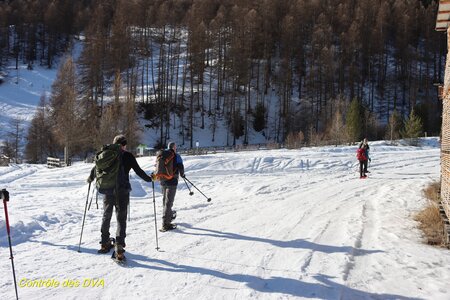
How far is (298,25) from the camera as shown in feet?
207

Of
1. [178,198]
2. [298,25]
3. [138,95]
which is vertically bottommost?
[178,198]

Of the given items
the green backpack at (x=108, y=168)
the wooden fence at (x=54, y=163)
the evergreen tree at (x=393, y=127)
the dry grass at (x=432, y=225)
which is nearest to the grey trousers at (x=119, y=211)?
the green backpack at (x=108, y=168)

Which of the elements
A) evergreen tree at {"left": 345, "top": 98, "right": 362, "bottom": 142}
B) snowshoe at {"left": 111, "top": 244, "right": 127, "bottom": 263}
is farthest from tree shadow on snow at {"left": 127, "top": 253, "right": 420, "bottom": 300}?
evergreen tree at {"left": 345, "top": 98, "right": 362, "bottom": 142}

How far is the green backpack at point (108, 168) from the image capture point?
6047 millimetres

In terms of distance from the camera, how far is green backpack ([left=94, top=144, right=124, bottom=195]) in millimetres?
6047

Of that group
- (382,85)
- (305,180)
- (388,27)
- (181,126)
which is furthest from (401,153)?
(388,27)

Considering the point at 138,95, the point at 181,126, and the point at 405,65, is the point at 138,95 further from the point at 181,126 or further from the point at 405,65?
the point at 405,65

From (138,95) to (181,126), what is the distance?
971 centimetres

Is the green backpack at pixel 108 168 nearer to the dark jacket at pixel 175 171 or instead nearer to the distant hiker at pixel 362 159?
the dark jacket at pixel 175 171

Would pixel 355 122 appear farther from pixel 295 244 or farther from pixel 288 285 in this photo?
pixel 288 285

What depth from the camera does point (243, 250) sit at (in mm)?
6531

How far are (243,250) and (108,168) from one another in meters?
2.75

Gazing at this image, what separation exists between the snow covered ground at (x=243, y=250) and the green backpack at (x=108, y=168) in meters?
1.19

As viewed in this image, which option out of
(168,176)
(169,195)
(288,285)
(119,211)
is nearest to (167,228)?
(169,195)
